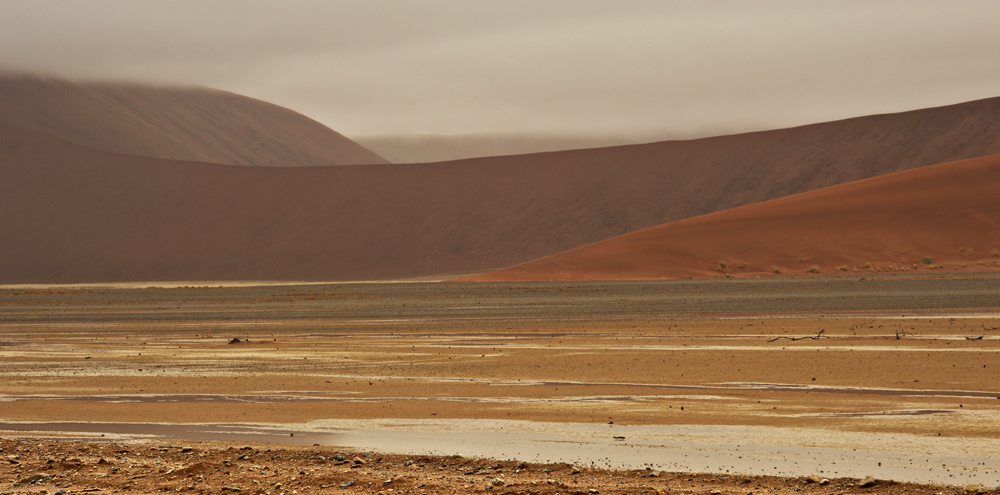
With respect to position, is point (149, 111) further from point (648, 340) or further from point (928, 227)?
point (648, 340)

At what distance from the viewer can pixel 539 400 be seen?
12.7m

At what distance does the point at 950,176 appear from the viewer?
224 feet

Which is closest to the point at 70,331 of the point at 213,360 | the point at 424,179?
the point at 213,360

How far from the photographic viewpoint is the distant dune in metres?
106

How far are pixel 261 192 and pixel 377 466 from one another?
121 metres

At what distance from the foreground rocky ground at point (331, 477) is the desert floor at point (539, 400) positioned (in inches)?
1.6

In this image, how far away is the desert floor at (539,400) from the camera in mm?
8477

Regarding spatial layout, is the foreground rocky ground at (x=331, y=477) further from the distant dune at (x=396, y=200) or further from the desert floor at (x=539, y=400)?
the distant dune at (x=396, y=200)

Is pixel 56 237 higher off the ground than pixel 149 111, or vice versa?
pixel 149 111

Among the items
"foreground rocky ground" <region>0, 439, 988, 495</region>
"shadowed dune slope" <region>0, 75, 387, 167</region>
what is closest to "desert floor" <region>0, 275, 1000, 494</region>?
"foreground rocky ground" <region>0, 439, 988, 495</region>

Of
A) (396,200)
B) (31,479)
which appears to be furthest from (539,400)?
(396,200)

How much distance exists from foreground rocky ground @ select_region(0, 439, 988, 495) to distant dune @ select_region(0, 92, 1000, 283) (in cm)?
8862

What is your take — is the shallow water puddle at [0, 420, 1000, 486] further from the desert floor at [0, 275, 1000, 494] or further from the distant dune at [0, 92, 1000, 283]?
the distant dune at [0, 92, 1000, 283]

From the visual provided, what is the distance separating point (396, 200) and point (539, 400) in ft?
360
